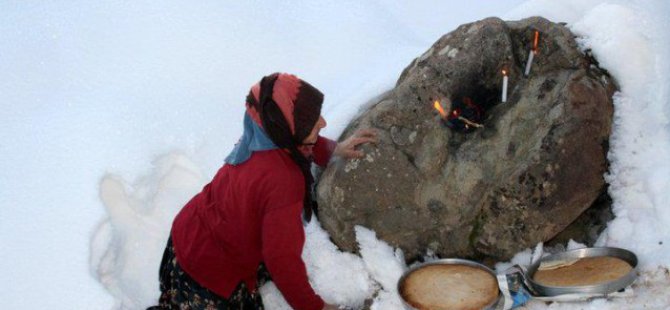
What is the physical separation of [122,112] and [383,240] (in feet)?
7.79

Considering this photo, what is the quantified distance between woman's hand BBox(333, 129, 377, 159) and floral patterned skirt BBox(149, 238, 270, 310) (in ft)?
2.70

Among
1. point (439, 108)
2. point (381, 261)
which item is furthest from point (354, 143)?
point (381, 261)

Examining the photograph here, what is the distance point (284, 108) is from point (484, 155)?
120 centimetres

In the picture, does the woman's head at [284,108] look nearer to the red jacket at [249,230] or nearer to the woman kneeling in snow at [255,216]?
the woman kneeling in snow at [255,216]

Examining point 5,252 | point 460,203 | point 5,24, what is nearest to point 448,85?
point 460,203

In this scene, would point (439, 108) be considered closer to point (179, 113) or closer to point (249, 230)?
point (249, 230)

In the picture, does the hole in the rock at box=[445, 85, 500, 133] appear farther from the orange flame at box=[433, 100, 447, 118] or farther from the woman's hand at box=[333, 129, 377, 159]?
the woman's hand at box=[333, 129, 377, 159]

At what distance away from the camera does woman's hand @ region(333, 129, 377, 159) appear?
298 cm

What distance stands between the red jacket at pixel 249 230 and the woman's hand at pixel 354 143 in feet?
1.49

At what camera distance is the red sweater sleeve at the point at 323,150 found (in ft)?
10.1

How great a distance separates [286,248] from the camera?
8.23ft

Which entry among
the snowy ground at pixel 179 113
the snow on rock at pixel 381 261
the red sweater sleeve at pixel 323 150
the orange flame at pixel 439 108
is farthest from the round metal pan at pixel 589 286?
the red sweater sleeve at pixel 323 150

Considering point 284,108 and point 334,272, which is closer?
point 284,108

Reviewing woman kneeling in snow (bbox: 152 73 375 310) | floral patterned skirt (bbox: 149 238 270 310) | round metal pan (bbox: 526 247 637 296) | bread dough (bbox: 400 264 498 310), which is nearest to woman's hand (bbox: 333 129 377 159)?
woman kneeling in snow (bbox: 152 73 375 310)
